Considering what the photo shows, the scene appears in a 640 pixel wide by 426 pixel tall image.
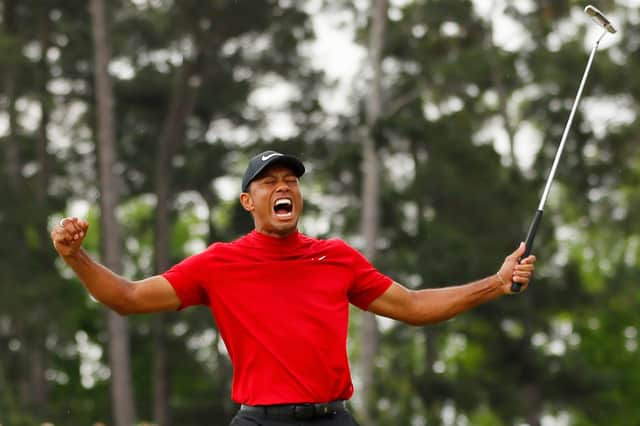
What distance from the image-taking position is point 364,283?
6273 mm

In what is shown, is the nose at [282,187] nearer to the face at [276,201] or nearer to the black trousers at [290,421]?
the face at [276,201]

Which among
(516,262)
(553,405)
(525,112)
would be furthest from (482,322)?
(516,262)

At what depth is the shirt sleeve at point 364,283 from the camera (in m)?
6.24

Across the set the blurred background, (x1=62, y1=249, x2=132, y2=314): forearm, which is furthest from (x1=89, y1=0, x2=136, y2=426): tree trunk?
(x1=62, y1=249, x2=132, y2=314): forearm

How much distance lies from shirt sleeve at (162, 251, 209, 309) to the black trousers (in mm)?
516

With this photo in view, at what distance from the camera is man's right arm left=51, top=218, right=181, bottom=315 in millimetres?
5762

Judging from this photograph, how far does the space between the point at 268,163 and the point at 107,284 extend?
807 millimetres

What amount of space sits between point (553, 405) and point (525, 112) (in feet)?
21.1

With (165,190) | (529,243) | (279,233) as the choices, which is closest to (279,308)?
(279,233)

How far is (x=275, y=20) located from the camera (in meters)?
31.0

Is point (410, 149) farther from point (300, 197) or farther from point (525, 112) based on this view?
point (300, 197)

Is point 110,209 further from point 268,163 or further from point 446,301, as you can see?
point 268,163

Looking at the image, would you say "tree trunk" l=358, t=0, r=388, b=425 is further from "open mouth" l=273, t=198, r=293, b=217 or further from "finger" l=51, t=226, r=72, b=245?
"finger" l=51, t=226, r=72, b=245

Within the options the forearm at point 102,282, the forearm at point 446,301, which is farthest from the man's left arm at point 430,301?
the forearm at point 102,282
